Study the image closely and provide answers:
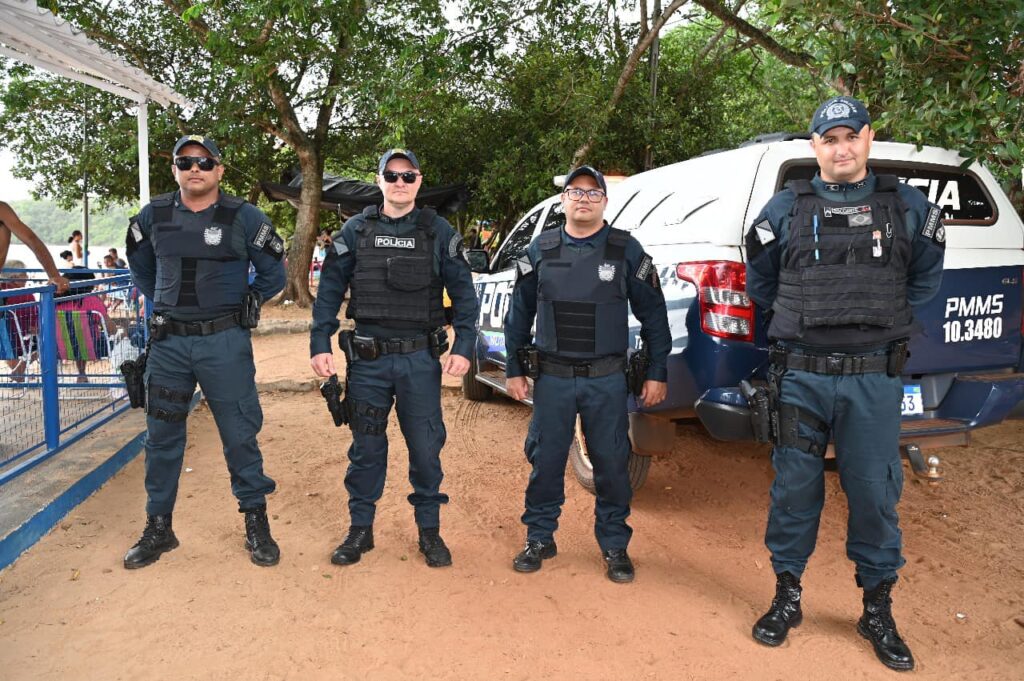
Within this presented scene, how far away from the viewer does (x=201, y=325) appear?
367 cm

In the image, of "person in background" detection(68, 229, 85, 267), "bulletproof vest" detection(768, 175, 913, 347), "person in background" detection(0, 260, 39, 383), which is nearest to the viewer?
"bulletproof vest" detection(768, 175, 913, 347)

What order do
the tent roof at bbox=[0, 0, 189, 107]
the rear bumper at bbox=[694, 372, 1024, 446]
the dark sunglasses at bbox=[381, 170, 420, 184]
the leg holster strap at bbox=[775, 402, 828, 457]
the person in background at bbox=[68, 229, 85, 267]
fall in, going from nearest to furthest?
the leg holster strap at bbox=[775, 402, 828, 457] < the rear bumper at bbox=[694, 372, 1024, 446] < the dark sunglasses at bbox=[381, 170, 420, 184] < the tent roof at bbox=[0, 0, 189, 107] < the person in background at bbox=[68, 229, 85, 267]

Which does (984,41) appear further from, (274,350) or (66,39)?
(274,350)

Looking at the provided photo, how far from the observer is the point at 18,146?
16000mm

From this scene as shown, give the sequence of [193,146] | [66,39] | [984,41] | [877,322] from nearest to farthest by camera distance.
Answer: [877,322], [193,146], [984,41], [66,39]

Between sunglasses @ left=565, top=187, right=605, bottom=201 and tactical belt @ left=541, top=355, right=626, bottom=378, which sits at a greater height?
sunglasses @ left=565, top=187, right=605, bottom=201

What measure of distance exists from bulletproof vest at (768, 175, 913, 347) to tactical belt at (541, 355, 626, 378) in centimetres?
82

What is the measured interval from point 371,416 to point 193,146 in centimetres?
146

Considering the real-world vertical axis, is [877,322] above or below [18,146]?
below

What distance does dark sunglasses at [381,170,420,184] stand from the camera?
3588 mm

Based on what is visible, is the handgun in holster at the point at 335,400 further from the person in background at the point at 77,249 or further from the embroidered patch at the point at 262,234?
the person in background at the point at 77,249

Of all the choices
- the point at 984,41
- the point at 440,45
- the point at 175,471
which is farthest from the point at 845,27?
the point at 440,45

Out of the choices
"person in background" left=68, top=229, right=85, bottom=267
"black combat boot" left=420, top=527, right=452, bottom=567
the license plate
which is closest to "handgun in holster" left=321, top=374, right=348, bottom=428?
"black combat boot" left=420, top=527, right=452, bottom=567

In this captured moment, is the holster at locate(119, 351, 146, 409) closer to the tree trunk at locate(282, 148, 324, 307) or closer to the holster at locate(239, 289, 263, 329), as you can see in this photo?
the holster at locate(239, 289, 263, 329)
